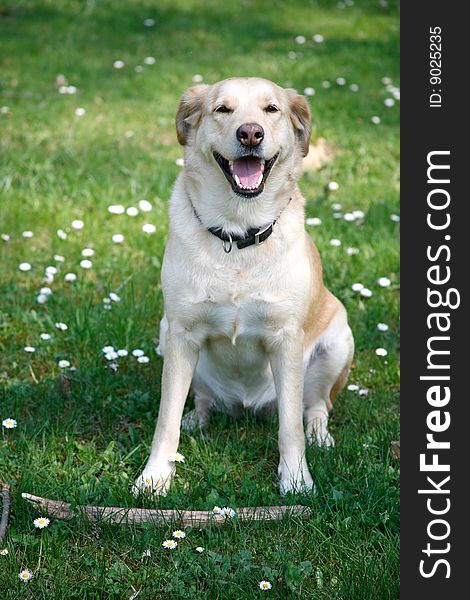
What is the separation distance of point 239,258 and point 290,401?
579 mm

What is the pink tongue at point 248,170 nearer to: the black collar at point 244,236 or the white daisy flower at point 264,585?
the black collar at point 244,236

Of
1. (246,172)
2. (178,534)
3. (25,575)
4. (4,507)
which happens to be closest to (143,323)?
(246,172)

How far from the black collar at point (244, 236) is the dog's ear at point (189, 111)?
0.34m

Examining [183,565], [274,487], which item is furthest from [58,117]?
[183,565]

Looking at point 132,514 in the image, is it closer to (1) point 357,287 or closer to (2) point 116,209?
(1) point 357,287

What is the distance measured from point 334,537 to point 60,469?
1050mm

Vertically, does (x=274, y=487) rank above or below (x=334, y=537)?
above

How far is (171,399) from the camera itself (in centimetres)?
336

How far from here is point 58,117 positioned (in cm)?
Result: 708

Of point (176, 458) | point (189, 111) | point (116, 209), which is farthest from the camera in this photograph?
point (116, 209)

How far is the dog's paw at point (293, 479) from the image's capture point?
3.22m

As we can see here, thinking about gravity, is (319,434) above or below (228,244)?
below

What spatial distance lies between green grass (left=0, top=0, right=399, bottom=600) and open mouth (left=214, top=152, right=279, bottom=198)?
103 centimetres

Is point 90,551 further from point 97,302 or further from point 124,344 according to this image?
point 97,302
